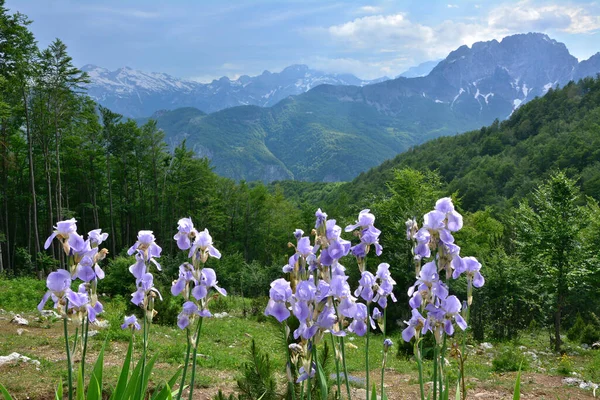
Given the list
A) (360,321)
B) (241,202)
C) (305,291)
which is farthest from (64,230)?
(241,202)

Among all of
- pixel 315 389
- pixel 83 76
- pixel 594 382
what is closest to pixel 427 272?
pixel 315 389

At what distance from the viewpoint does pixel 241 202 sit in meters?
43.9

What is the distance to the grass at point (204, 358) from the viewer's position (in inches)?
255

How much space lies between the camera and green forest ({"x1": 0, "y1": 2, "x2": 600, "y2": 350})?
1630 centimetres

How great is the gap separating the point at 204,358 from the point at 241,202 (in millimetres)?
35688

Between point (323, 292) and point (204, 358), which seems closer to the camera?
point (323, 292)

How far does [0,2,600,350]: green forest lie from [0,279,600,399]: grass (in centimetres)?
342

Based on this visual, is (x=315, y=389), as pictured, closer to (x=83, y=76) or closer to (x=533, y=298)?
(x=533, y=298)

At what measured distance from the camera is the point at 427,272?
76.6 inches

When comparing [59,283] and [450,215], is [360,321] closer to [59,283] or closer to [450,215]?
[450,215]

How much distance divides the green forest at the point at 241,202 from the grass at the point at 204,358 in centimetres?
342

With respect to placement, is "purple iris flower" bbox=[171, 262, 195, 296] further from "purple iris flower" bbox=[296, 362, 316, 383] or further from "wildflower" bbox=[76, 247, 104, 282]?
"purple iris flower" bbox=[296, 362, 316, 383]

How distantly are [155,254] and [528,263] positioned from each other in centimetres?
1816

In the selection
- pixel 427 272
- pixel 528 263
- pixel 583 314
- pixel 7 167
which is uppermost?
pixel 7 167
